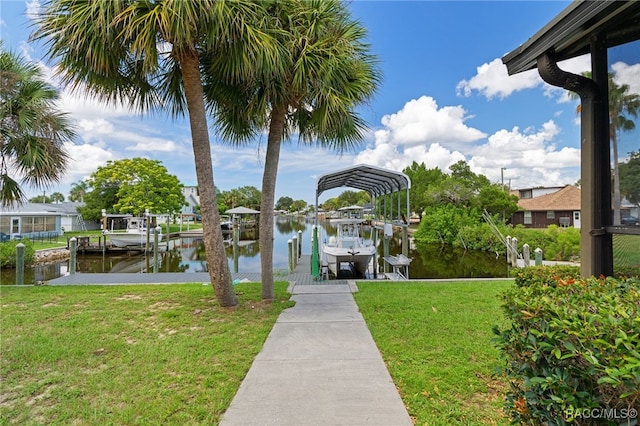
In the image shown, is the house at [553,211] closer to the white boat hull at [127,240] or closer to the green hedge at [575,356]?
the green hedge at [575,356]

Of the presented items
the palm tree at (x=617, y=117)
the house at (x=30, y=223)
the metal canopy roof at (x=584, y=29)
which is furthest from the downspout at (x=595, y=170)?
the house at (x=30, y=223)

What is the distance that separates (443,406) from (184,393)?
2.32 metres

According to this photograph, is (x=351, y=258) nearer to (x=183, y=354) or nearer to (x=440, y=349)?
(x=440, y=349)

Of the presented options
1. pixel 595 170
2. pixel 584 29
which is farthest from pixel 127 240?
pixel 584 29

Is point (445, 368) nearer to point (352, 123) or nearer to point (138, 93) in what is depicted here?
point (352, 123)

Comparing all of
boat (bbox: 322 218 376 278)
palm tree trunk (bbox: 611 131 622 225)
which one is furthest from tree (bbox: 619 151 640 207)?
boat (bbox: 322 218 376 278)

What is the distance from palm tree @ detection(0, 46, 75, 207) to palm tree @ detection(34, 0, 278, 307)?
2912 millimetres

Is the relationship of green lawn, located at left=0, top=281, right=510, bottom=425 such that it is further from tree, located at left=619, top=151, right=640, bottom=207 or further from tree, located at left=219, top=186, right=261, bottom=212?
tree, located at left=219, top=186, right=261, bottom=212

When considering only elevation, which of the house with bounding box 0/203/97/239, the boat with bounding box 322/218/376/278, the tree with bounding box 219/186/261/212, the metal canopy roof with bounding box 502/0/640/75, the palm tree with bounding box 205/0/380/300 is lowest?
the boat with bounding box 322/218/376/278

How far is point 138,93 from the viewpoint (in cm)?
613

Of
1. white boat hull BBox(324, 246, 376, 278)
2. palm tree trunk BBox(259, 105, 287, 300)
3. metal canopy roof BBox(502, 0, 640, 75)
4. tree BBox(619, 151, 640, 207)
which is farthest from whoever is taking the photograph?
white boat hull BBox(324, 246, 376, 278)

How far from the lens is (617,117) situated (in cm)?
259

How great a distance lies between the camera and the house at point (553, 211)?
2777 cm

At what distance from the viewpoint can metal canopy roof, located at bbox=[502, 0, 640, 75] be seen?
227cm
